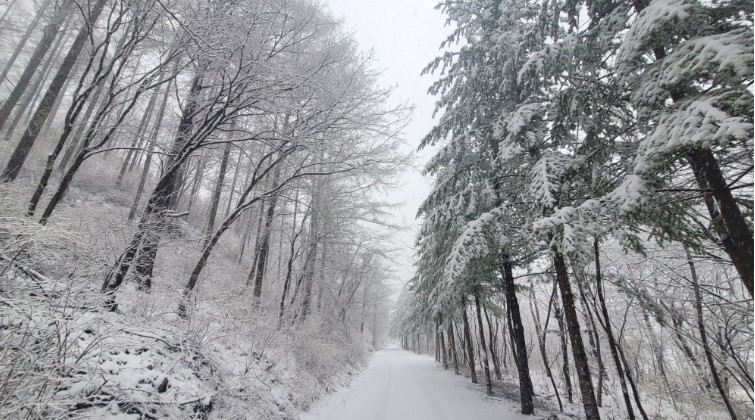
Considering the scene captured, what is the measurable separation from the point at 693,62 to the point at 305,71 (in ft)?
19.2

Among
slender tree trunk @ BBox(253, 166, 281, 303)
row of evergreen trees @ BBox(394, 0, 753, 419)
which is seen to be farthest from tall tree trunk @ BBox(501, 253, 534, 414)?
slender tree trunk @ BBox(253, 166, 281, 303)

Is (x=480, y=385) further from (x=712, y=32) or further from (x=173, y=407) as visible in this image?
(x=712, y=32)

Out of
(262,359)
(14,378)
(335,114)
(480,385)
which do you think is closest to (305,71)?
(335,114)

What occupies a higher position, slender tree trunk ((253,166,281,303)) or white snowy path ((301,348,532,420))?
slender tree trunk ((253,166,281,303))

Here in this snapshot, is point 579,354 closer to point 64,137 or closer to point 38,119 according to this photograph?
point 64,137

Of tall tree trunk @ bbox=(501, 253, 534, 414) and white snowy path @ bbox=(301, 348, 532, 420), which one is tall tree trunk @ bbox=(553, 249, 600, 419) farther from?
white snowy path @ bbox=(301, 348, 532, 420)

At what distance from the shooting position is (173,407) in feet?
11.5

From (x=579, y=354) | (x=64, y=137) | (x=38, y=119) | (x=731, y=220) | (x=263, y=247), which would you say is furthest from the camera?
(x=263, y=247)

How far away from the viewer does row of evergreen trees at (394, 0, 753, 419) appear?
3.31 meters

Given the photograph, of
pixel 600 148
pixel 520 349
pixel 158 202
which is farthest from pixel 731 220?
pixel 158 202

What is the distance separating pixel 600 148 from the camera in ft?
17.6

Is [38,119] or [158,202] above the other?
[38,119]

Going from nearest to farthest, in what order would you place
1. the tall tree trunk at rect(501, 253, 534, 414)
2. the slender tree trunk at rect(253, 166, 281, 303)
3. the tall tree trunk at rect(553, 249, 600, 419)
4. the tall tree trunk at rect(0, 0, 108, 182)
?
the tall tree trunk at rect(553, 249, 600, 419), the tall tree trunk at rect(0, 0, 108, 182), the tall tree trunk at rect(501, 253, 534, 414), the slender tree trunk at rect(253, 166, 281, 303)

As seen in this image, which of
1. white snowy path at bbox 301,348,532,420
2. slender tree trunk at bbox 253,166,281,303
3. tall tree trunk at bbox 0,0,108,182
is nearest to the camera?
tall tree trunk at bbox 0,0,108,182
